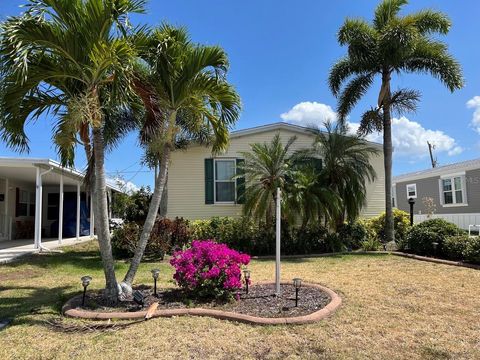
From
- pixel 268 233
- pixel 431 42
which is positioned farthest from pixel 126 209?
pixel 431 42

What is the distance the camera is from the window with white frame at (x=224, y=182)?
51.3 feet

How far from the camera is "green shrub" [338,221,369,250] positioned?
45.4 ft

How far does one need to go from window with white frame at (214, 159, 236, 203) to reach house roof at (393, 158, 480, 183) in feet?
38.5

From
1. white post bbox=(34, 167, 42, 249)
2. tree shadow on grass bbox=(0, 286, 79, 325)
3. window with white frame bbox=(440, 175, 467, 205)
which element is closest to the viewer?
tree shadow on grass bbox=(0, 286, 79, 325)

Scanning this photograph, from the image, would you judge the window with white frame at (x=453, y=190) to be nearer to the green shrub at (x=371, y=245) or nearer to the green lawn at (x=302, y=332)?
the green shrub at (x=371, y=245)

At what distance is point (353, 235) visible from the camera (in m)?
14.0

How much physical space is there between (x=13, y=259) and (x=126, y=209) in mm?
5547

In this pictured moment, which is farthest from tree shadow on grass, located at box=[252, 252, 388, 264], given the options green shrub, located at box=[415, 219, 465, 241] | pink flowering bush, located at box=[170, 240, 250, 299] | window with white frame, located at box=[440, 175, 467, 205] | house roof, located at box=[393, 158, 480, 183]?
window with white frame, located at box=[440, 175, 467, 205]

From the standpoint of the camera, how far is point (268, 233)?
1311 cm

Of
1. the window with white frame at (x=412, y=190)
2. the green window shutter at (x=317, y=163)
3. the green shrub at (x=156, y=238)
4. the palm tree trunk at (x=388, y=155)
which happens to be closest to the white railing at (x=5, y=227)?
the green shrub at (x=156, y=238)

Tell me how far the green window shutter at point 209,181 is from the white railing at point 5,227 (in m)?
8.03

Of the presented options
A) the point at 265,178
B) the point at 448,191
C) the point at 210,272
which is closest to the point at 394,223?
the point at 265,178

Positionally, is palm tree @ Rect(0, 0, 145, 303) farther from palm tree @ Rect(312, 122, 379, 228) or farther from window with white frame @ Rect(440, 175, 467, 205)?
window with white frame @ Rect(440, 175, 467, 205)

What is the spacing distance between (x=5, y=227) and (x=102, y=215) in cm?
1233
